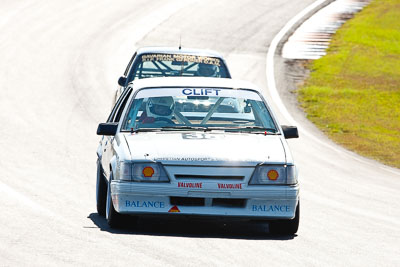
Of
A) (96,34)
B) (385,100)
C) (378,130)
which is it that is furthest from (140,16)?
(378,130)

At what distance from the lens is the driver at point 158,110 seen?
10047 millimetres

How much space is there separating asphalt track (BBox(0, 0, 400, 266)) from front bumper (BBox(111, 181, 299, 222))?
24 centimetres

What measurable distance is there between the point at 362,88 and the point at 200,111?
54.3 ft

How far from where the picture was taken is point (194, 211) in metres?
8.86

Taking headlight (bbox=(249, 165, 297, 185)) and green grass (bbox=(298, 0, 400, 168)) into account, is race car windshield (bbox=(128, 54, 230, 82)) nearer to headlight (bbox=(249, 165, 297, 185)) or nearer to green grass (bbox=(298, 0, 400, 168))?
green grass (bbox=(298, 0, 400, 168))

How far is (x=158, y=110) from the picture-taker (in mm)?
10172

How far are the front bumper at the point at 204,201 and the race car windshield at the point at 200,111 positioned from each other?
43.2 inches

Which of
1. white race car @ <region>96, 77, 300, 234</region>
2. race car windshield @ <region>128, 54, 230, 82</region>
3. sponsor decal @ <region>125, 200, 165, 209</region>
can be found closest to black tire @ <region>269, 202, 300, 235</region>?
white race car @ <region>96, 77, 300, 234</region>

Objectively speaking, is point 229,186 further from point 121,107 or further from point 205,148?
point 121,107

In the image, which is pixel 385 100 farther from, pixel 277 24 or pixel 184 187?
pixel 184 187

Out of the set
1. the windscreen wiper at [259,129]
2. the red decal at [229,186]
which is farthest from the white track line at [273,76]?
the red decal at [229,186]

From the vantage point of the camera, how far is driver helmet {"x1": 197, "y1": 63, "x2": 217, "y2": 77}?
17234mm

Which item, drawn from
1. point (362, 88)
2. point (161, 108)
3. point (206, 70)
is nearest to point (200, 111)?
point (161, 108)

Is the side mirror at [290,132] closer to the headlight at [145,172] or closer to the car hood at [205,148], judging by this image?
the car hood at [205,148]
